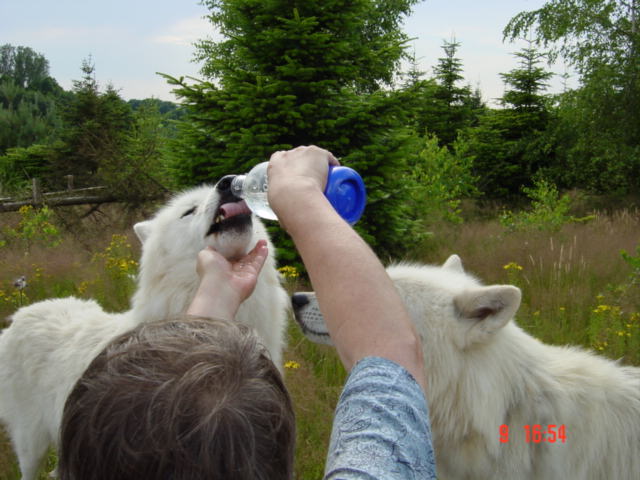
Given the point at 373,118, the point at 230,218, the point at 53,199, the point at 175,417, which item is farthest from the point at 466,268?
the point at 53,199

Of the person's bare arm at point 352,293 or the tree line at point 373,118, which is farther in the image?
the tree line at point 373,118

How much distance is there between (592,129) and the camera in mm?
15047

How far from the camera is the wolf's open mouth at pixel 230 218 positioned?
2.55 meters

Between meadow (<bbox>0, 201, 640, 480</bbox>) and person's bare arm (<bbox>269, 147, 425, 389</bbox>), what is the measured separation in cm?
249

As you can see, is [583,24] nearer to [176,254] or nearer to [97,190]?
[97,190]

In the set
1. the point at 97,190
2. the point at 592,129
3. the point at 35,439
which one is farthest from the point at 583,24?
the point at 35,439

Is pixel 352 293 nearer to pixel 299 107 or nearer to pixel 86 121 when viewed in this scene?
pixel 299 107

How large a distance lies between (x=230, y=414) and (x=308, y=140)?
6.23 m

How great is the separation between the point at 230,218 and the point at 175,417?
1.88 m

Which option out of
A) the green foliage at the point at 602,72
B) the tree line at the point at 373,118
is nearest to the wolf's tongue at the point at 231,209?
the tree line at the point at 373,118

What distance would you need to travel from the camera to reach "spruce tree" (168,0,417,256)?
21.3ft

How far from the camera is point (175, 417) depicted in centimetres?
74

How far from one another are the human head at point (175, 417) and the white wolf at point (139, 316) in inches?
66.4
